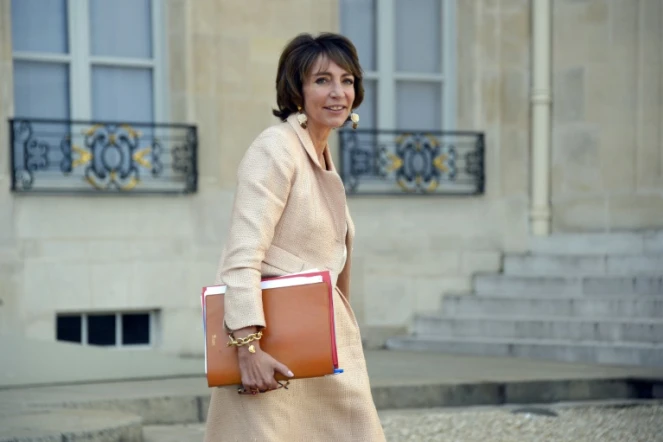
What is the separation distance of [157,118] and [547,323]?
3260 mm

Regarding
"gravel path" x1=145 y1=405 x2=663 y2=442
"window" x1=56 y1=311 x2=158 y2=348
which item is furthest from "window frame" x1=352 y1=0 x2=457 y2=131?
"gravel path" x1=145 y1=405 x2=663 y2=442

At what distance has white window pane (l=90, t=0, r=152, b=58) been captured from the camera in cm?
901

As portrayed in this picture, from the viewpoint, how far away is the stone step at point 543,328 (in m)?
8.61

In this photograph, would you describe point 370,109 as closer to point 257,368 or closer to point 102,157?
point 102,157

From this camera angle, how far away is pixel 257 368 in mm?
2863

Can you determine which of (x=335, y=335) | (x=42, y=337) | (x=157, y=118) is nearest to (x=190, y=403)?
(x=42, y=337)

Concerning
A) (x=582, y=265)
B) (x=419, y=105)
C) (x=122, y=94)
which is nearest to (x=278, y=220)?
(x=122, y=94)

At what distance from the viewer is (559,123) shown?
1034cm

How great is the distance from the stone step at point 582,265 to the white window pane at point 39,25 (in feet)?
13.2

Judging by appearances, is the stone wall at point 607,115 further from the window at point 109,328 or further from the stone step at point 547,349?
the window at point 109,328

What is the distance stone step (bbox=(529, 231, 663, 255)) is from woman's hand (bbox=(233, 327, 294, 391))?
289 inches

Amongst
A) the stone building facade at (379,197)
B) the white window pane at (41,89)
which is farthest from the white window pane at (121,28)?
the white window pane at (41,89)

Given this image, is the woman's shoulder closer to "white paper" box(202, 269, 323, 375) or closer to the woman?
the woman

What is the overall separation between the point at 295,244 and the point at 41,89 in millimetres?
6186
